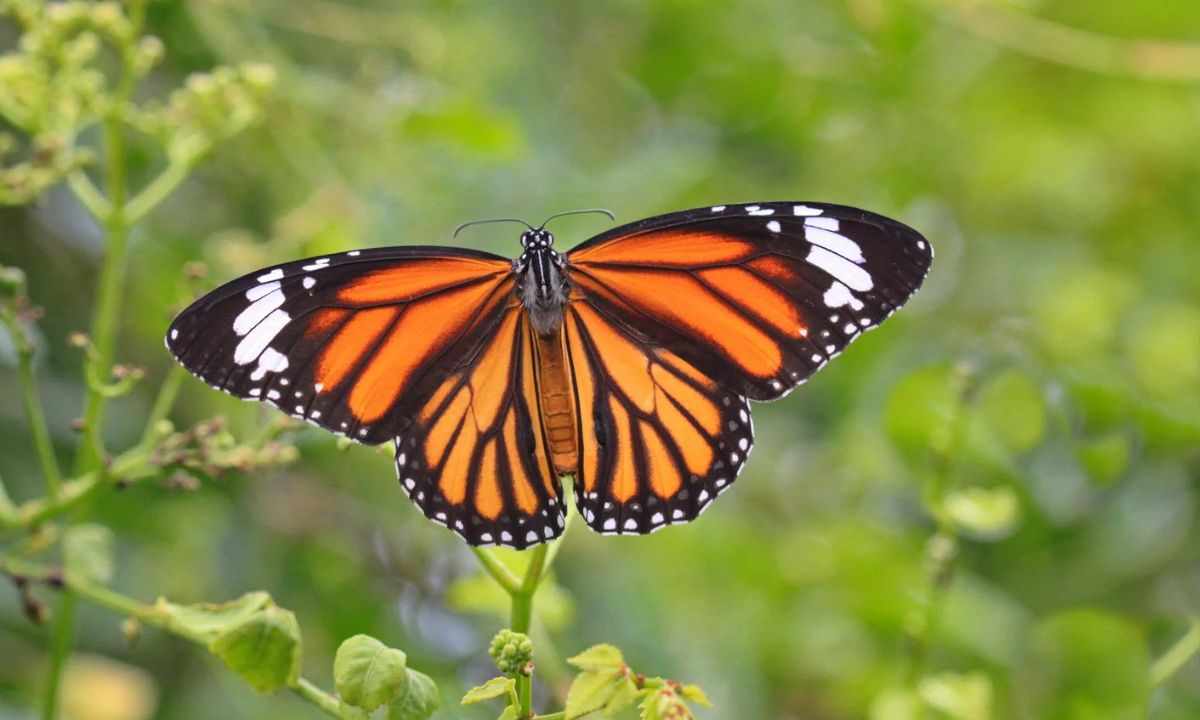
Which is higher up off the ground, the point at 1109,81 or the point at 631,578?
the point at 1109,81

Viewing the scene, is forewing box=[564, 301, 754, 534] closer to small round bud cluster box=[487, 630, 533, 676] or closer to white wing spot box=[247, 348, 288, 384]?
white wing spot box=[247, 348, 288, 384]

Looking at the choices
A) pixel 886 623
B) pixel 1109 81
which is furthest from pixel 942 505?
pixel 1109 81

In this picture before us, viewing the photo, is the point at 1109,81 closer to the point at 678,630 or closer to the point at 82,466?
the point at 678,630

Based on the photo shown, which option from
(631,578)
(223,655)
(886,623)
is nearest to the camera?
(223,655)

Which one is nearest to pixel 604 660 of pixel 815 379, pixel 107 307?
pixel 107 307

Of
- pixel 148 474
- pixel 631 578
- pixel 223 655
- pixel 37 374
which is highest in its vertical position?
pixel 37 374

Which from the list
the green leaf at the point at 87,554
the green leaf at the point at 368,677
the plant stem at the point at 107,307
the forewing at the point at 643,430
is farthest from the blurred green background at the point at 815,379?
the green leaf at the point at 87,554

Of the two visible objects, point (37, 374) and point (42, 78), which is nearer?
point (42, 78)

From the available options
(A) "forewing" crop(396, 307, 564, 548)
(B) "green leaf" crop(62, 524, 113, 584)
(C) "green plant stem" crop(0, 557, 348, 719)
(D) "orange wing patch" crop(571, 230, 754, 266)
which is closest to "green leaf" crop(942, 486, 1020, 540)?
(D) "orange wing patch" crop(571, 230, 754, 266)

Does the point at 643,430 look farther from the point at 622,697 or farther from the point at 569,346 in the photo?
the point at 622,697
